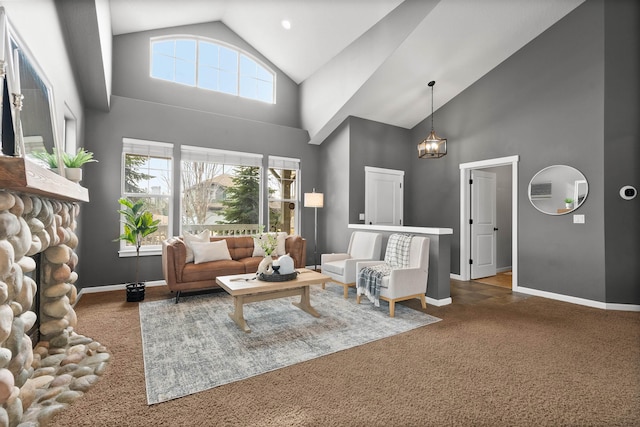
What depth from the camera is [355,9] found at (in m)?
4.51

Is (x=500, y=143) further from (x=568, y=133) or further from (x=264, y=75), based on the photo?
(x=264, y=75)

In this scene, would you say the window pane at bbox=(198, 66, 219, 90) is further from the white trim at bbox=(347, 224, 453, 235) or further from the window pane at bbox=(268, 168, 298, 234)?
the white trim at bbox=(347, 224, 453, 235)

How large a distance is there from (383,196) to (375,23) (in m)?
3.00

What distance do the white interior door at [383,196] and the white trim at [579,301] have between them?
251cm

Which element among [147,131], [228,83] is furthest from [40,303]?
[228,83]

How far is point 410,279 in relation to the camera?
3637 mm

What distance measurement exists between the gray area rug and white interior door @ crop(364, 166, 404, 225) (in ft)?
7.53

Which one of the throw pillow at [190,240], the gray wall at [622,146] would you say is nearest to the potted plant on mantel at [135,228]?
the throw pillow at [190,240]

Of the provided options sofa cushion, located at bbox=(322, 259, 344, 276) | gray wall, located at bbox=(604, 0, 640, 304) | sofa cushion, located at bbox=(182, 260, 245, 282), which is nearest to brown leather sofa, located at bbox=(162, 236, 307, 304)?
sofa cushion, located at bbox=(182, 260, 245, 282)

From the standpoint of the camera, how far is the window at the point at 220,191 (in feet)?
17.3

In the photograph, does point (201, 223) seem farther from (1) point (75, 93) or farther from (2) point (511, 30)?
(2) point (511, 30)

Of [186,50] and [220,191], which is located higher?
[186,50]

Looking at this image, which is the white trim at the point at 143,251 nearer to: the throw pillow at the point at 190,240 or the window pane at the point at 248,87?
the throw pillow at the point at 190,240

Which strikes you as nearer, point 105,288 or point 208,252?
point 208,252
